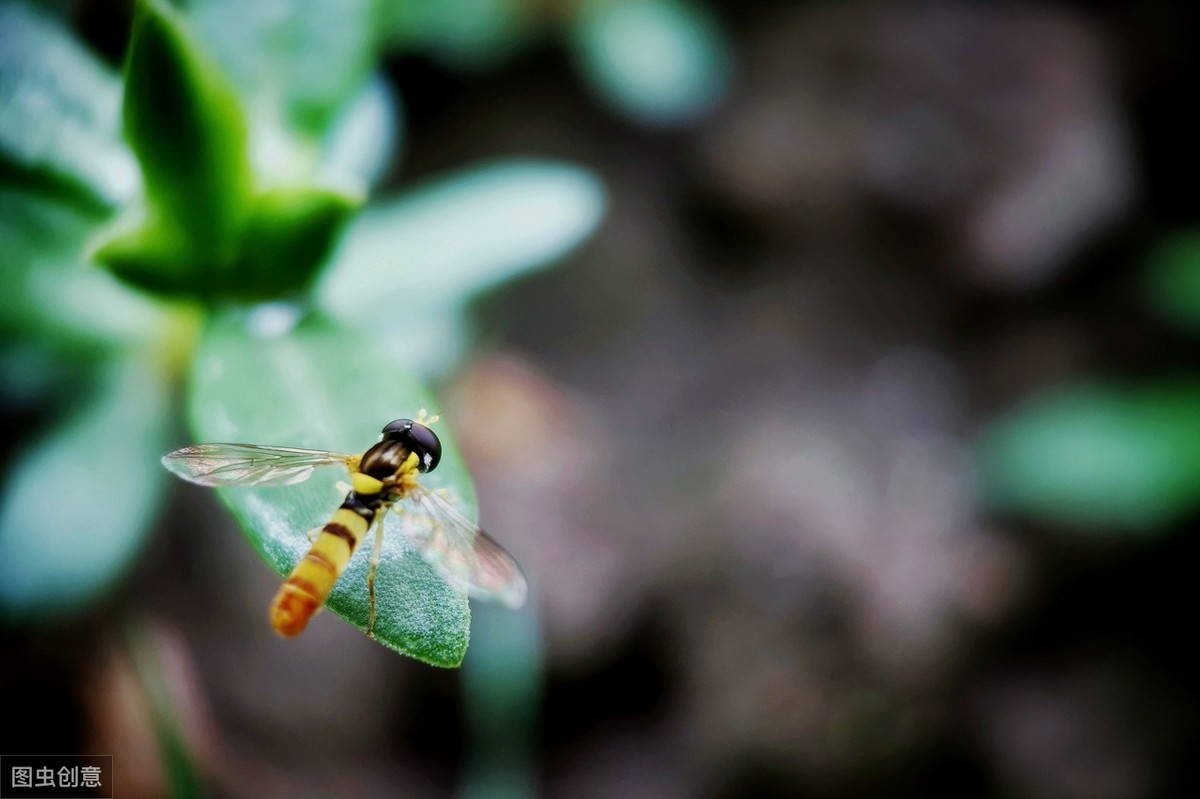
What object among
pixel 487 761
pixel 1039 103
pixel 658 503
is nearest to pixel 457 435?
pixel 658 503

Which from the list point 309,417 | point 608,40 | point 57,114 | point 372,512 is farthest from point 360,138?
point 608,40

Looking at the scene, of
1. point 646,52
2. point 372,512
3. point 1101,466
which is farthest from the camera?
point 646,52

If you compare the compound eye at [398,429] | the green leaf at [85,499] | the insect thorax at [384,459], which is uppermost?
the green leaf at [85,499]

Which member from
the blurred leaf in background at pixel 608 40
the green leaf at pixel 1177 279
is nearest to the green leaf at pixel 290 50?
the blurred leaf in background at pixel 608 40

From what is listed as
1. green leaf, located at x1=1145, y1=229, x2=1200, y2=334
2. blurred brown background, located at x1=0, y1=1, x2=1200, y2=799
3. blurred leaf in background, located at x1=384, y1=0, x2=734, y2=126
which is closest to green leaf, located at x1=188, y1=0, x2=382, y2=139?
blurred brown background, located at x1=0, y1=1, x2=1200, y2=799

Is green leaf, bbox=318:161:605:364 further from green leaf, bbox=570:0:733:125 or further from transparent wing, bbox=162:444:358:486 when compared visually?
green leaf, bbox=570:0:733:125

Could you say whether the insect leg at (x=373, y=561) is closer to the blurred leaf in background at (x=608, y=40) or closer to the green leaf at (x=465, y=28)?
the green leaf at (x=465, y=28)

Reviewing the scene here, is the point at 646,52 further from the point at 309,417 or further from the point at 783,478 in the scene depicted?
the point at 309,417
